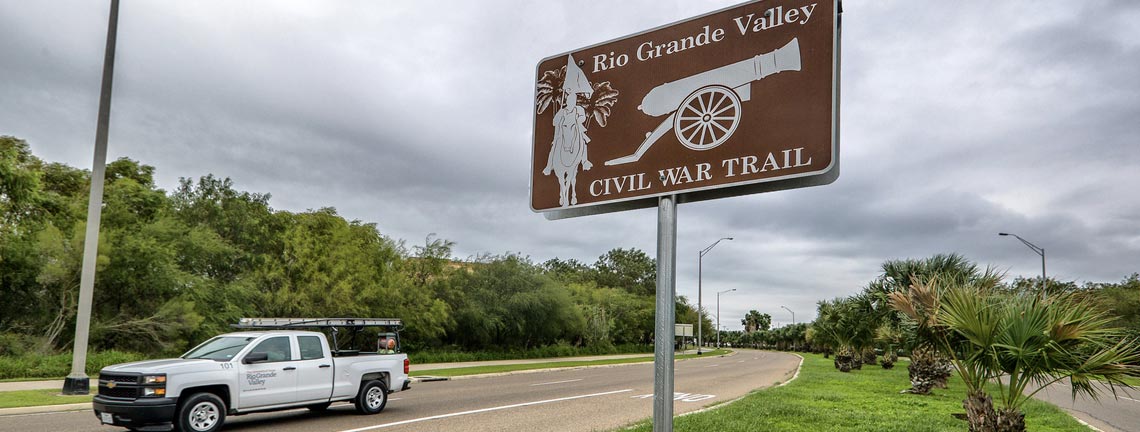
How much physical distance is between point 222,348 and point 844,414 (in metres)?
11.7

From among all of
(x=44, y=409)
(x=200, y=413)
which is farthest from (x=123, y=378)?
(x=44, y=409)

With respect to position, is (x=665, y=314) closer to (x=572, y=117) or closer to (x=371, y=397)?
(x=572, y=117)

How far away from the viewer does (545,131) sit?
3918mm

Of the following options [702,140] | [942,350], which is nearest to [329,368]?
[942,350]

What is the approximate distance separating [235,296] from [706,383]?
59.8ft

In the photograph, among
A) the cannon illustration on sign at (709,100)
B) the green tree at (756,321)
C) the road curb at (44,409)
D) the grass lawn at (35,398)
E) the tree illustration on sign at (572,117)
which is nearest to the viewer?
the cannon illustration on sign at (709,100)

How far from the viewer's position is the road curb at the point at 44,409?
1289 cm

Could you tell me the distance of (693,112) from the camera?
341cm

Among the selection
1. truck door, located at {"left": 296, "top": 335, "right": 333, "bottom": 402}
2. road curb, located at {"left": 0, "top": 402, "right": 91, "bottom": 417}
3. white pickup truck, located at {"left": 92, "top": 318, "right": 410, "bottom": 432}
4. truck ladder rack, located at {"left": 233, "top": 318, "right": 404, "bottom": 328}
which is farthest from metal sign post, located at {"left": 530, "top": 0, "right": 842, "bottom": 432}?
road curb, located at {"left": 0, "top": 402, "right": 91, "bottom": 417}

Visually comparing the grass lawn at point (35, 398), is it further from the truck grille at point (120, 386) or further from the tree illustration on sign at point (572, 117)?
the tree illustration on sign at point (572, 117)

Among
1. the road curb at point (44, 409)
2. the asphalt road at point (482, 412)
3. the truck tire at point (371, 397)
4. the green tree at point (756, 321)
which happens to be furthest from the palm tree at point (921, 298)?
the green tree at point (756, 321)

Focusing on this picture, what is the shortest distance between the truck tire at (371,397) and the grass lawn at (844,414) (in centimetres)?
556

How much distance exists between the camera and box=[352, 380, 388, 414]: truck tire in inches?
549

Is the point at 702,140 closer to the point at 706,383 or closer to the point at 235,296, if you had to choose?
the point at 706,383
